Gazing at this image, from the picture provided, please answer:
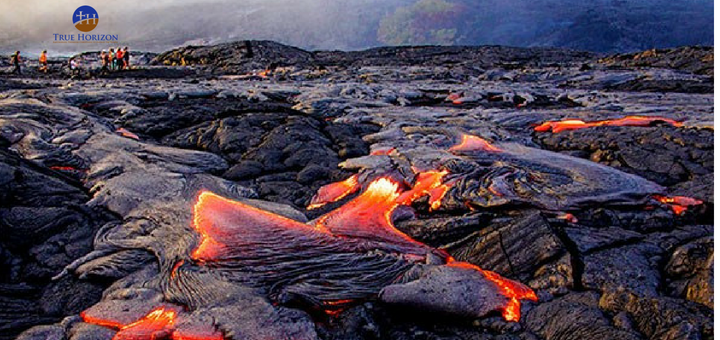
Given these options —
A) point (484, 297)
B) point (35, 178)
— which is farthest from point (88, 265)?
point (484, 297)

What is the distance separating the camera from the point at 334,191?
25.1ft

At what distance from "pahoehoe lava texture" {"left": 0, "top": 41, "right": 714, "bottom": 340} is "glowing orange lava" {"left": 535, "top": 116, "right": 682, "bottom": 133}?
22 centimetres

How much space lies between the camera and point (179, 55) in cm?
4319

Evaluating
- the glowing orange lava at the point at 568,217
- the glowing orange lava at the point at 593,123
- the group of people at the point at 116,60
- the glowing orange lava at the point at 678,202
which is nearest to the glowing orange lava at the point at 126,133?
the glowing orange lava at the point at 568,217

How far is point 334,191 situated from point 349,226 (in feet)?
5.15

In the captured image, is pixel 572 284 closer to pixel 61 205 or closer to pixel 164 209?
pixel 164 209

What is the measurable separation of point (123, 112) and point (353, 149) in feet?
22.7

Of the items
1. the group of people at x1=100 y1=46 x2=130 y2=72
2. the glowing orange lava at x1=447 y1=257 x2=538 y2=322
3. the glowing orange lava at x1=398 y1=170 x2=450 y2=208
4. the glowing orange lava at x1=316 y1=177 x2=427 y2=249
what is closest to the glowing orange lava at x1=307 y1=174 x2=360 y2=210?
the glowing orange lava at x1=316 y1=177 x2=427 y2=249

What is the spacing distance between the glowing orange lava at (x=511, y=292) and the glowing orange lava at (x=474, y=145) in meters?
4.69

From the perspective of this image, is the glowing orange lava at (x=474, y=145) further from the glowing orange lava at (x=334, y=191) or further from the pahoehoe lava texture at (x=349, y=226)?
the glowing orange lava at (x=334, y=191)

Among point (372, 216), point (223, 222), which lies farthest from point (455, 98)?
point (223, 222)

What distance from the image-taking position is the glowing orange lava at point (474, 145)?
30.3ft

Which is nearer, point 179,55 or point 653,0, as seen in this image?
point 179,55

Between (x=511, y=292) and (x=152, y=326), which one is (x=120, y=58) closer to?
(x=152, y=326)
